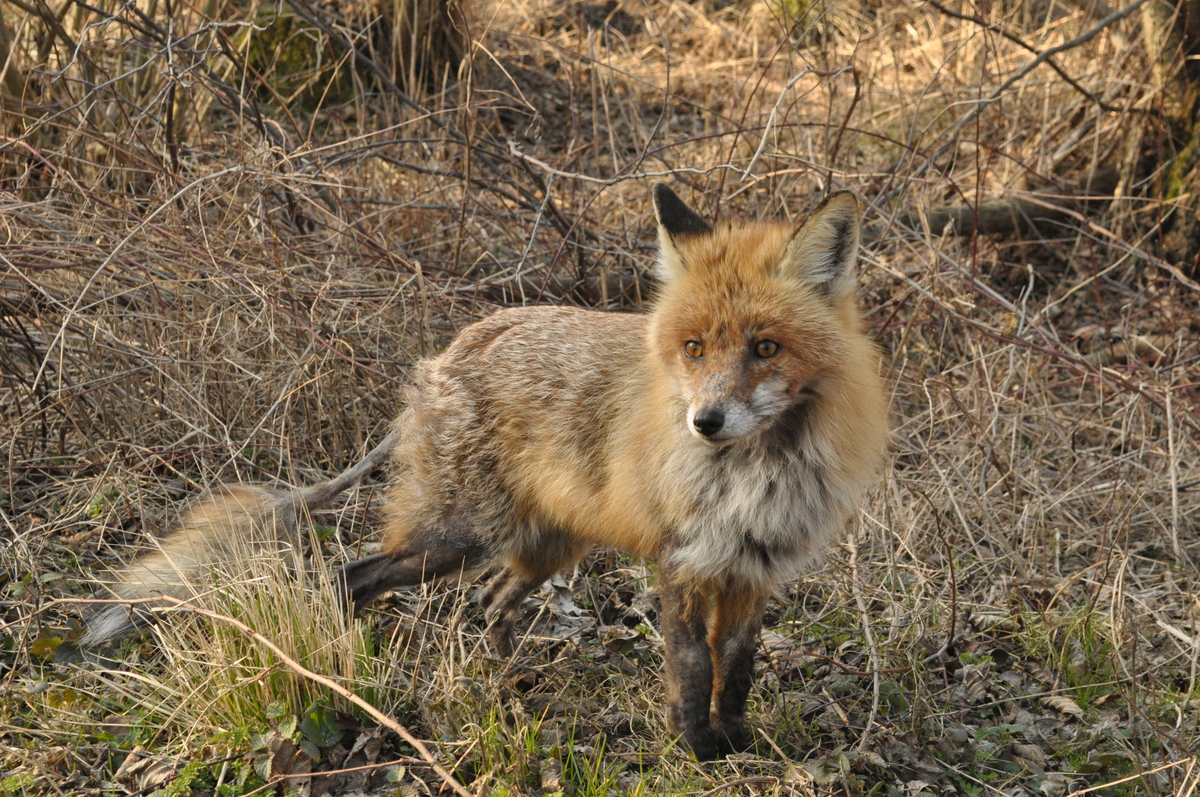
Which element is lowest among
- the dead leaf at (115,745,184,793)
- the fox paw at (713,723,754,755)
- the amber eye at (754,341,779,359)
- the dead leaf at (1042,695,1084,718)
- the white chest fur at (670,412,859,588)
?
the dead leaf at (1042,695,1084,718)

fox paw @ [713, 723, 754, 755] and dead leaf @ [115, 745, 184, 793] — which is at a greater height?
dead leaf @ [115, 745, 184, 793]

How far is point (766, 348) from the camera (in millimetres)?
3086

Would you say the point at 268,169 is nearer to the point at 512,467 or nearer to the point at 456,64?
the point at 512,467

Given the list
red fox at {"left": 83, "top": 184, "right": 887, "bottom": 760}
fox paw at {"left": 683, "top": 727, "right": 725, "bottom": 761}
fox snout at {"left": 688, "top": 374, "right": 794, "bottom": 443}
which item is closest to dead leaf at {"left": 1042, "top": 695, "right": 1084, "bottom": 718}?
red fox at {"left": 83, "top": 184, "right": 887, "bottom": 760}

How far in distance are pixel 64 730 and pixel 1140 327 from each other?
642 cm

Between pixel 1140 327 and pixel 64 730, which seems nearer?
pixel 64 730

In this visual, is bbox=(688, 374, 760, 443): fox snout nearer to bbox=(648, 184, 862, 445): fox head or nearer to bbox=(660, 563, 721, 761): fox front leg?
bbox=(648, 184, 862, 445): fox head

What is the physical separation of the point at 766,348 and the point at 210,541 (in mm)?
2264

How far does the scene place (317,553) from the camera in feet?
11.8

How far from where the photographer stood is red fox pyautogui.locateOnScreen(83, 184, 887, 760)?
3.18 m

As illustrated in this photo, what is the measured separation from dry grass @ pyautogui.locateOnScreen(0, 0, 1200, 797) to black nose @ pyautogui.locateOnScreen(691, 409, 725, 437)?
109 cm

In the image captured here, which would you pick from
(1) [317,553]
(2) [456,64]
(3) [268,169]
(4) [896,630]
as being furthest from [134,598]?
(2) [456,64]

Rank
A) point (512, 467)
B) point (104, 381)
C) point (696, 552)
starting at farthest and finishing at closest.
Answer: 1. point (104, 381)
2. point (512, 467)
3. point (696, 552)

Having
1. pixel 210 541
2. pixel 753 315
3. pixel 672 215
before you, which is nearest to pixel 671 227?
pixel 672 215
